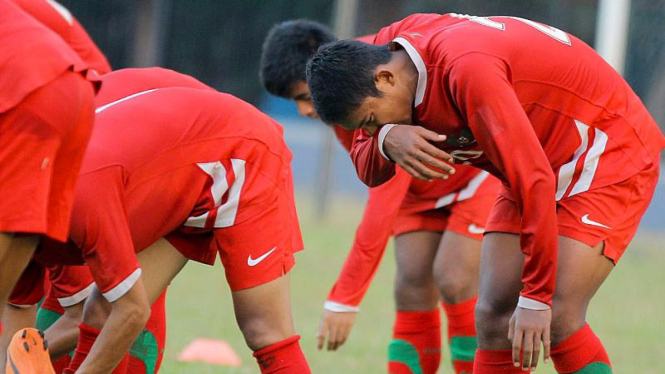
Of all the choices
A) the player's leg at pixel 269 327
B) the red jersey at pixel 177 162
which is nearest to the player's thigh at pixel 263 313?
the player's leg at pixel 269 327

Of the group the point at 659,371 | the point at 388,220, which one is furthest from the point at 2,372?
the point at 659,371

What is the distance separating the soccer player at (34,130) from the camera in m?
2.52

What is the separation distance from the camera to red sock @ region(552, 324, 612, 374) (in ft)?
11.0

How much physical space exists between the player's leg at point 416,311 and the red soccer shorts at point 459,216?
0.05 m

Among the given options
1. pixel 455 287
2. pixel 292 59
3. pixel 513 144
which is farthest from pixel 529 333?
pixel 292 59

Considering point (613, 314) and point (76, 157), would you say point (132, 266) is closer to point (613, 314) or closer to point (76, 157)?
point (76, 157)

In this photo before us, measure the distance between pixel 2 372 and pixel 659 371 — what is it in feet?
12.5

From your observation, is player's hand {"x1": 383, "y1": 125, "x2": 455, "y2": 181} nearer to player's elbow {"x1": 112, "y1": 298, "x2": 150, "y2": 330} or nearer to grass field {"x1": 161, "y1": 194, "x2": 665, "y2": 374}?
player's elbow {"x1": 112, "y1": 298, "x2": 150, "y2": 330}

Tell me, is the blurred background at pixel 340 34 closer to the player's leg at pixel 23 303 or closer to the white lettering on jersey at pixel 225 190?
the player's leg at pixel 23 303

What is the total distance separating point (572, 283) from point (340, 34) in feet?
33.9

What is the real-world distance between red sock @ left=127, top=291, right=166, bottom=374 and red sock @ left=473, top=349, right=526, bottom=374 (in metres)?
1.23

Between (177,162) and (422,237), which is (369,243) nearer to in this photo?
(422,237)

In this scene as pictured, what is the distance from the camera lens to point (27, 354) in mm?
2947

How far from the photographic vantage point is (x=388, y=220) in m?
4.36
